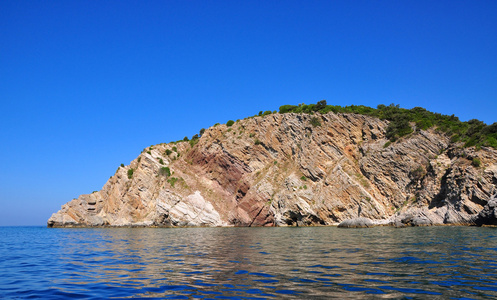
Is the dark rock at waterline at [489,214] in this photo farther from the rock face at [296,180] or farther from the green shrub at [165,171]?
the green shrub at [165,171]

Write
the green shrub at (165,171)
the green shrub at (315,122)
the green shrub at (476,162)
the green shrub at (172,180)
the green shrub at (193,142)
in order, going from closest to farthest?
the green shrub at (476,162) → the green shrub at (315,122) → the green shrub at (172,180) → the green shrub at (165,171) → the green shrub at (193,142)

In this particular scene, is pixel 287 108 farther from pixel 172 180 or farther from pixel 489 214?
pixel 489 214

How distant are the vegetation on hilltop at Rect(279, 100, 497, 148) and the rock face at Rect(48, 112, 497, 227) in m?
1.90

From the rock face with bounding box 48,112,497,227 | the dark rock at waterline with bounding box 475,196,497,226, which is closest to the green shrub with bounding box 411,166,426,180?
the rock face with bounding box 48,112,497,227

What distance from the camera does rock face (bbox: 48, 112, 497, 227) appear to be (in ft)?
192

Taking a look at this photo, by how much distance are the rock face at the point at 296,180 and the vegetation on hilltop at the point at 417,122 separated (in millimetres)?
1904

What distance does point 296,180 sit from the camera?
74.0 m

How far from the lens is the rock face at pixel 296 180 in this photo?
192 feet

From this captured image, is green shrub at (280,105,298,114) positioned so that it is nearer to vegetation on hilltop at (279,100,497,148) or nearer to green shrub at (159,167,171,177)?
vegetation on hilltop at (279,100,497,148)

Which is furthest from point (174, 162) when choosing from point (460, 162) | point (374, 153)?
point (460, 162)

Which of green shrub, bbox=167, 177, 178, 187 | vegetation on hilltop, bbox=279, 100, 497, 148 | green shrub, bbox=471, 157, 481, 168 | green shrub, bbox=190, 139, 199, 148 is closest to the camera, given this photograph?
green shrub, bbox=471, 157, 481, 168

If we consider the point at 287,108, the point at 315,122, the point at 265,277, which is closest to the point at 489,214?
the point at 315,122

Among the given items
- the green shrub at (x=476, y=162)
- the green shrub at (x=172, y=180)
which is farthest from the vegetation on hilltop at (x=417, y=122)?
the green shrub at (x=172, y=180)

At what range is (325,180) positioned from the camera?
2813 inches
